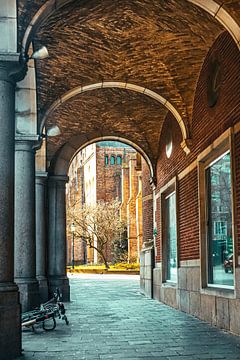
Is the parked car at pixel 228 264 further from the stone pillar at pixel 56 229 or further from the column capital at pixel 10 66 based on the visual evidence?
the stone pillar at pixel 56 229

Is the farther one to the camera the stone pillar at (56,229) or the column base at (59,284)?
the stone pillar at (56,229)

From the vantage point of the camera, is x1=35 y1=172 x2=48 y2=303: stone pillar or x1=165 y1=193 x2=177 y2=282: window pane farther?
x1=35 y1=172 x2=48 y2=303: stone pillar

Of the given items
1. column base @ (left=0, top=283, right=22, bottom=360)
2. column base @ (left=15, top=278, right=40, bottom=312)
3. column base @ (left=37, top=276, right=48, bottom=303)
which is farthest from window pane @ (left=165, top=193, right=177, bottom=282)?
column base @ (left=0, top=283, right=22, bottom=360)

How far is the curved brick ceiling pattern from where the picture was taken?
16.6 m

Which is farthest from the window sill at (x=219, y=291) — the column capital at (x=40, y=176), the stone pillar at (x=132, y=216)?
the stone pillar at (x=132, y=216)

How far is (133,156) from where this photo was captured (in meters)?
54.9

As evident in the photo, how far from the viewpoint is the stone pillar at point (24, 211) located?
11.6 metres

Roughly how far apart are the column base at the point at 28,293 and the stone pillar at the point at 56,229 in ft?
18.2

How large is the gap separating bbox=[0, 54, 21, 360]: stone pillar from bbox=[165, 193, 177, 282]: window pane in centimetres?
894

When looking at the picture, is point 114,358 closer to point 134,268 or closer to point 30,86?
point 30,86

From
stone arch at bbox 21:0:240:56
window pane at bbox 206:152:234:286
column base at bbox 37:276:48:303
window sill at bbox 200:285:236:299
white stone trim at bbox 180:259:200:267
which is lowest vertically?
column base at bbox 37:276:48:303

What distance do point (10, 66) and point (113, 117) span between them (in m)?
11.2

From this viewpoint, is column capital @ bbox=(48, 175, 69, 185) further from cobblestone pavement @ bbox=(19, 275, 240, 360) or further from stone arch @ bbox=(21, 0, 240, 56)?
stone arch @ bbox=(21, 0, 240, 56)

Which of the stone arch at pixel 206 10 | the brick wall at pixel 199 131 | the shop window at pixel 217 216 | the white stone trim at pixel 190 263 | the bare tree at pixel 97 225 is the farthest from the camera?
the bare tree at pixel 97 225
